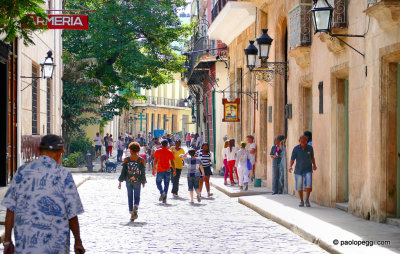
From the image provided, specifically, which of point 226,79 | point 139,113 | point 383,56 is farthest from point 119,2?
point 139,113

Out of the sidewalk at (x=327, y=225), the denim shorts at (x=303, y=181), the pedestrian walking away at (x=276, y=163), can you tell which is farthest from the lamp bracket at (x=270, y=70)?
the denim shorts at (x=303, y=181)

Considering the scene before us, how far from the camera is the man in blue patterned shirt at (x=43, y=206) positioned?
5051 millimetres

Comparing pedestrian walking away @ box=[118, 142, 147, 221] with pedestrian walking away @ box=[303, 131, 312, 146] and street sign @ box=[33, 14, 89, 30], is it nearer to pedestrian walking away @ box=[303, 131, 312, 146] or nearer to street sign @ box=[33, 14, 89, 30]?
street sign @ box=[33, 14, 89, 30]

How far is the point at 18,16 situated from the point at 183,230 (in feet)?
13.7

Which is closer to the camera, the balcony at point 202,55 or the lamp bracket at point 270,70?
the lamp bracket at point 270,70

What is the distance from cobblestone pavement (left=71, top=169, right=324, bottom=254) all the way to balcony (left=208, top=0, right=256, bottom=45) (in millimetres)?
8468

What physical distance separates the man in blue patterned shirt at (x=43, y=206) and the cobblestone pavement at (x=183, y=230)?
4099 millimetres

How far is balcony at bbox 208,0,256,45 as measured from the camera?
2369 centimetres

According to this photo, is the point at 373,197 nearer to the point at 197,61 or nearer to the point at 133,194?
the point at 133,194

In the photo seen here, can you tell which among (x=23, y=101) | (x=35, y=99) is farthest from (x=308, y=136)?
(x=35, y=99)

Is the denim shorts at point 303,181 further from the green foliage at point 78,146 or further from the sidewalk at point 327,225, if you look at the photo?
the green foliage at point 78,146

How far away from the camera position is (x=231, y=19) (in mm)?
25766

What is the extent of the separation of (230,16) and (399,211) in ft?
49.4

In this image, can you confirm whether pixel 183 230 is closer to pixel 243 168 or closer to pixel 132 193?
pixel 132 193
